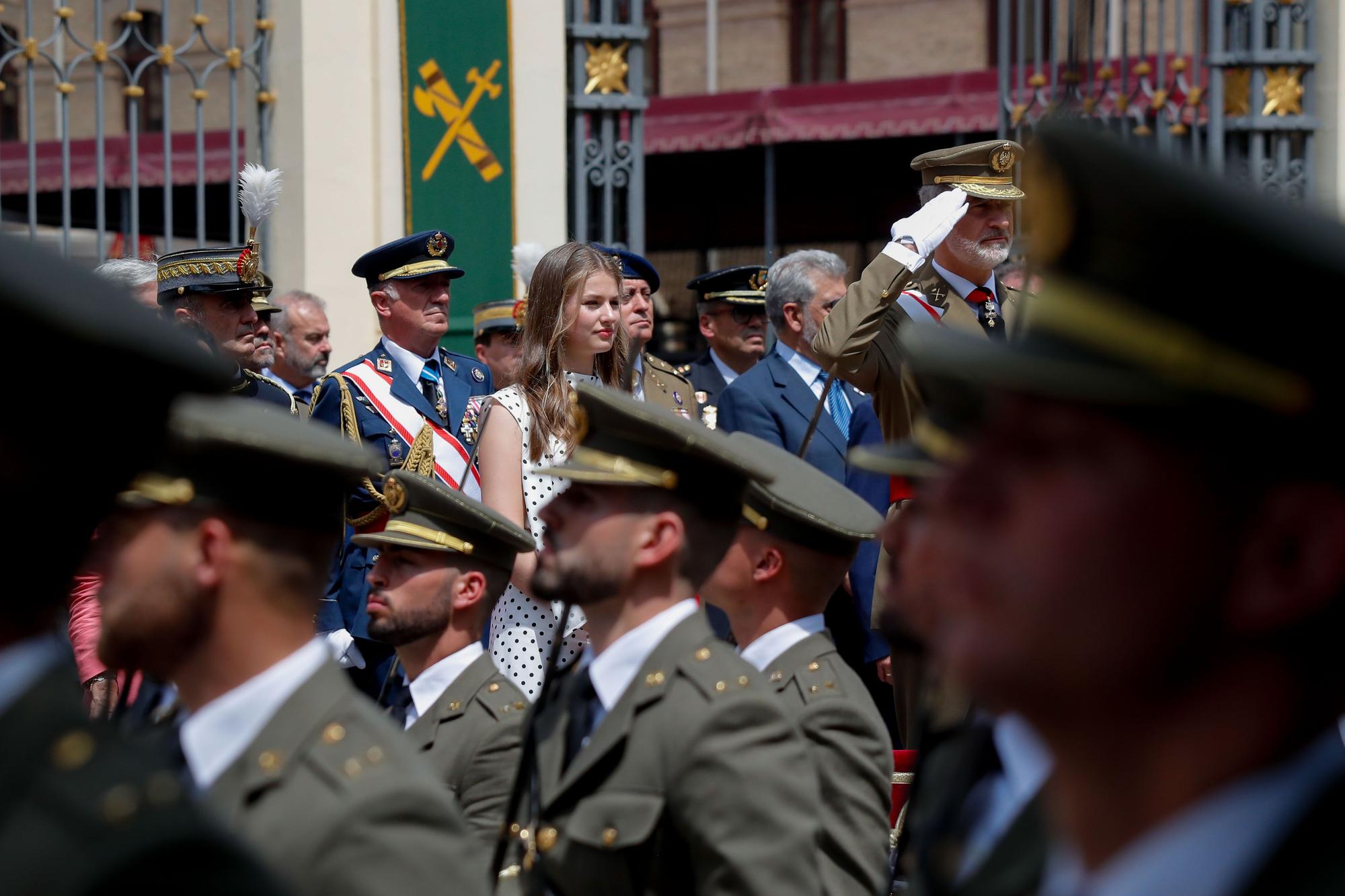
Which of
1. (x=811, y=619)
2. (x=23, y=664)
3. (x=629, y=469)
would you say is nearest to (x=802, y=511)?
(x=811, y=619)

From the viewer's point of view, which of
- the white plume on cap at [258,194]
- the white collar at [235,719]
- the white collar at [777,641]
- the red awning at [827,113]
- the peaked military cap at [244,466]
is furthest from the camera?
the red awning at [827,113]

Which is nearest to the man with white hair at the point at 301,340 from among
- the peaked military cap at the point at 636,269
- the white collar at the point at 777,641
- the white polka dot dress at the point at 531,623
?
the peaked military cap at the point at 636,269

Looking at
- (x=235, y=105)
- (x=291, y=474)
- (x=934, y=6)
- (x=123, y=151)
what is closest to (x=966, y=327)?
(x=291, y=474)

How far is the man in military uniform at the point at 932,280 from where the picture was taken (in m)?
5.07

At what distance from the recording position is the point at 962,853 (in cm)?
204

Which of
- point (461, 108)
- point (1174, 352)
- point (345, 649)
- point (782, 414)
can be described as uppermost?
point (461, 108)

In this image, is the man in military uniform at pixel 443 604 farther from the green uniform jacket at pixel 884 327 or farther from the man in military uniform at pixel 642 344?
the man in military uniform at pixel 642 344

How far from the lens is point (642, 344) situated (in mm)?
6312

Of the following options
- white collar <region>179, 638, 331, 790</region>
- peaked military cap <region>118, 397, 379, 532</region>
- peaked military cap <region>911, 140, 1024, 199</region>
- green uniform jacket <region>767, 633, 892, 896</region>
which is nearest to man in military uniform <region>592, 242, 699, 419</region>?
peaked military cap <region>911, 140, 1024, 199</region>

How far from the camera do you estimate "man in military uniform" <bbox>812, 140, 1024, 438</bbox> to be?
16.6ft

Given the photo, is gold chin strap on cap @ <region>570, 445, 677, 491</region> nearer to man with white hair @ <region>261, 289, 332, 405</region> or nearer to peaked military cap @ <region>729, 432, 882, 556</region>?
peaked military cap @ <region>729, 432, 882, 556</region>

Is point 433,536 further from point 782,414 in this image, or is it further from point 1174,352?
point 1174,352

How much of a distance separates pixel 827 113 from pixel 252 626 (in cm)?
1230

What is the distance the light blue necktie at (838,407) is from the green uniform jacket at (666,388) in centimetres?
44
